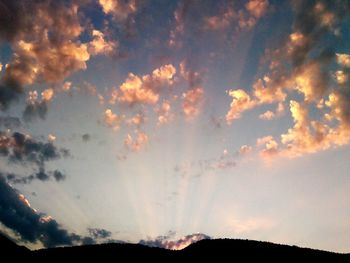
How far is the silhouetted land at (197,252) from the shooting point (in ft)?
153

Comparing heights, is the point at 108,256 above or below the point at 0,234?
below

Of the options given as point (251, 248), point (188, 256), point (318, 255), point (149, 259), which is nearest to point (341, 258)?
point (318, 255)

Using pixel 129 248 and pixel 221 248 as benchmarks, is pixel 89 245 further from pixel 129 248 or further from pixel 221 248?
pixel 221 248

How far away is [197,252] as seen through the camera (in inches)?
1946

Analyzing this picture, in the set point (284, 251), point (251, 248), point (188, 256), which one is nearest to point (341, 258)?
point (284, 251)

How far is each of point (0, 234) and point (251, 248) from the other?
133 feet

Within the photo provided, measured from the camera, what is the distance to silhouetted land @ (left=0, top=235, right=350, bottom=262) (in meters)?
46.7

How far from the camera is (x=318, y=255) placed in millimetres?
46781

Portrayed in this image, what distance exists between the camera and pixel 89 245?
53.0 metres

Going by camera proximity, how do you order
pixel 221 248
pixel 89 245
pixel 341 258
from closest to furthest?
pixel 341 258, pixel 221 248, pixel 89 245

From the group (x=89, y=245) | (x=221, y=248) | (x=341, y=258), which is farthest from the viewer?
(x=89, y=245)

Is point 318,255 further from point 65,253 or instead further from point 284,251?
point 65,253

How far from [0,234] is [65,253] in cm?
1378

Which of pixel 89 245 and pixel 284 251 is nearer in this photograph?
pixel 284 251
